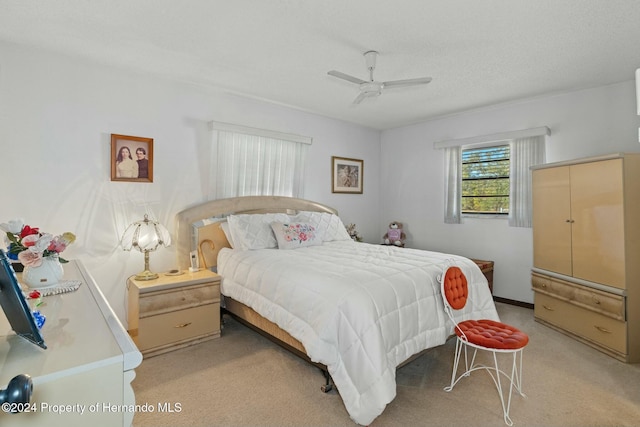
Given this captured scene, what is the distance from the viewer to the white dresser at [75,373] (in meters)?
0.79

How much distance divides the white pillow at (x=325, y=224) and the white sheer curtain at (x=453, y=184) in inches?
65.8

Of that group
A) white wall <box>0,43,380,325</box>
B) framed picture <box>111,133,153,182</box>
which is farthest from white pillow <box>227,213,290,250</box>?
framed picture <box>111,133,153,182</box>

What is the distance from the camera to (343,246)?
3684 millimetres

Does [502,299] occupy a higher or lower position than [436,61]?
lower

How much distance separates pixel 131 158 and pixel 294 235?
1776 millimetres

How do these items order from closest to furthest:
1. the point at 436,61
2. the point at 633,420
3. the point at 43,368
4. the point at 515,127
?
the point at 43,368 < the point at 633,420 < the point at 436,61 < the point at 515,127

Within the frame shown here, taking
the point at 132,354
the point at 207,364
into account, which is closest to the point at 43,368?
the point at 132,354

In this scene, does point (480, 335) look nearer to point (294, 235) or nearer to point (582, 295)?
point (582, 295)

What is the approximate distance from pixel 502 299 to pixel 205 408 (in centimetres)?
386

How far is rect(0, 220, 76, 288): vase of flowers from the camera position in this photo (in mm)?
1479

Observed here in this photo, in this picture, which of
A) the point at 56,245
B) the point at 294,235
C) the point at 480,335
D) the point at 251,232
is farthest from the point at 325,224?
the point at 56,245

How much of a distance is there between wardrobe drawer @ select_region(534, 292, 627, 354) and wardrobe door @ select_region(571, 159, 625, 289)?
0.32 m

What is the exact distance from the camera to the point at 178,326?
2.87 m

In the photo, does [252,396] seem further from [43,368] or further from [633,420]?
[633,420]
